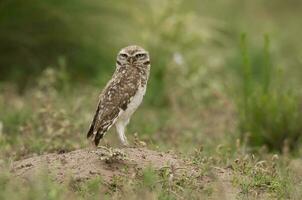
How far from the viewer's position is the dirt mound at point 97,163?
6457 millimetres

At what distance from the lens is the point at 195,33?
11922 mm

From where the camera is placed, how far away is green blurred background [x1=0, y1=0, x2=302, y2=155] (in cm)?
925

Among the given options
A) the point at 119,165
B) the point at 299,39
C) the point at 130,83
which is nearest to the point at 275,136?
the point at 130,83

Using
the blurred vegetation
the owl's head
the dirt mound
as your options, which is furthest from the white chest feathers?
the dirt mound

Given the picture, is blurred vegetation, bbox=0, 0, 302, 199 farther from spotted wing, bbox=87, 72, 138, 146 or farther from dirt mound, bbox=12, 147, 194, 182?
spotted wing, bbox=87, 72, 138, 146

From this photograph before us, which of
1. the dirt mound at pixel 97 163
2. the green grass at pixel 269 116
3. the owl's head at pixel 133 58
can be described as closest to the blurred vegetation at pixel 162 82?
the green grass at pixel 269 116

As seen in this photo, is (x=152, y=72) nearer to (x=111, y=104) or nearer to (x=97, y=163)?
(x=111, y=104)

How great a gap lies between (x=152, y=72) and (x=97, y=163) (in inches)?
193

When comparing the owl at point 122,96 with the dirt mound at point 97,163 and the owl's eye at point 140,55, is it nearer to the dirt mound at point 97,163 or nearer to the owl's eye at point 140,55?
the owl's eye at point 140,55

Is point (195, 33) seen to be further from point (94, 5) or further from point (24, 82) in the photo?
point (24, 82)

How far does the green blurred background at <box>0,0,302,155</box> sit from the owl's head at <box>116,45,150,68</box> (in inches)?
60.5

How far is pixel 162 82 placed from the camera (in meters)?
11.3

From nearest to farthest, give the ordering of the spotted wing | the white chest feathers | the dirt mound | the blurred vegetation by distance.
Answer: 1. the dirt mound
2. the spotted wing
3. the white chest feathers
4. the blurred vegetation

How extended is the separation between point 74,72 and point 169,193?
6093mm
